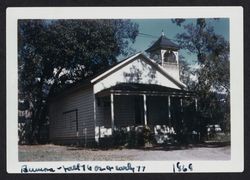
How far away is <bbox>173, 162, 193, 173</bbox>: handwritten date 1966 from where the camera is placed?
11.7 m

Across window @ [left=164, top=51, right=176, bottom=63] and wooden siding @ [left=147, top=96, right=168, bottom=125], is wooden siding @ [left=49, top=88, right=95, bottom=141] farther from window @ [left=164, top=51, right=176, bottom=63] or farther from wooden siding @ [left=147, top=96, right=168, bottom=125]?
window @ [left=164, top=51, right=176, bottom=63]

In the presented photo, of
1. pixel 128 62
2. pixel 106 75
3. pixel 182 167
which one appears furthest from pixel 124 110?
pixel 182 167

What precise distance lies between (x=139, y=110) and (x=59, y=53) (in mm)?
1208

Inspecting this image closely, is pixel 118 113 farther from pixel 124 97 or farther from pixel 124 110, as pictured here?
pixel 124 97

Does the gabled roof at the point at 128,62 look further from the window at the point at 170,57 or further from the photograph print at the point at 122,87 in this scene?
the window at the point at 170,57

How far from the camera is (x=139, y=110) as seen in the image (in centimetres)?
1228

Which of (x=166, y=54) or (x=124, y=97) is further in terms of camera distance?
(x=124, y=97)

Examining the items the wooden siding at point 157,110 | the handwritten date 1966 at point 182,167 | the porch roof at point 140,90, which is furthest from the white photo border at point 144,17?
the porch roof at point 140,90

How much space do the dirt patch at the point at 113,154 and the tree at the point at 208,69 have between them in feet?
1.22

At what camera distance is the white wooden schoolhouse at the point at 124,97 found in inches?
473

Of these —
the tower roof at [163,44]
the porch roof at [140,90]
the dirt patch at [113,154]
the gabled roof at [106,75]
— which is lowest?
the dirt patch at [113,154]

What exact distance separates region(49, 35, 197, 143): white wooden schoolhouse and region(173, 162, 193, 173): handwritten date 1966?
1.76 ft

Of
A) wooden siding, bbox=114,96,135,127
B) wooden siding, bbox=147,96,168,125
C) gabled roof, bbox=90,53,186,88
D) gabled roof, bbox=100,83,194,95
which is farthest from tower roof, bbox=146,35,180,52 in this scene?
wooden siding, bbox=114,96,135,127

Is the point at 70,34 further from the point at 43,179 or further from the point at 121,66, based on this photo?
the point at 43,179
